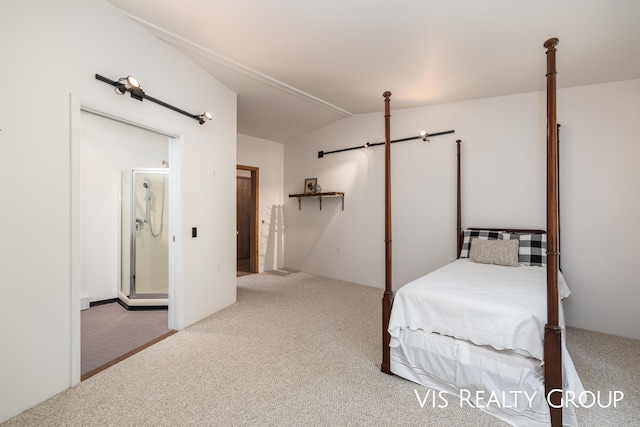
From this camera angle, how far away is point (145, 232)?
13.1 feet

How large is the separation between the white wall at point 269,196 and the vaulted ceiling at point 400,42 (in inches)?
77.9

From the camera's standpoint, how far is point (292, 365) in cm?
238

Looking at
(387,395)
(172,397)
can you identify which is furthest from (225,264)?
(387,395)

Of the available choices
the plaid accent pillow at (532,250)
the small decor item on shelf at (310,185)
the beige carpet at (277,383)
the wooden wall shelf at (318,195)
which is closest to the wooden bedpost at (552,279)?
the beige carpet at (277,383)

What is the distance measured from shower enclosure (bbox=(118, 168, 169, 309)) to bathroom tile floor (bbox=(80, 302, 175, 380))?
13.2 inches

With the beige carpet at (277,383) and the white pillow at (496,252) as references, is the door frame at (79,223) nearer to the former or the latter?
the beige carpet at (277,383)

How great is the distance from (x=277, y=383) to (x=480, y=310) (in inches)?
55.7

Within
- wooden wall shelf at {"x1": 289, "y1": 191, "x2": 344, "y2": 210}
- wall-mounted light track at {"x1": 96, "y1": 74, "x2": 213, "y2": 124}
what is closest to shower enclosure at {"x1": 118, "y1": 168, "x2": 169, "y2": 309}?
wall-mounted light track at {"x1": 96, "y1": 74, "x2": 213, "y2": 124}

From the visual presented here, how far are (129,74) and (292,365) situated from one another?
2651 mm

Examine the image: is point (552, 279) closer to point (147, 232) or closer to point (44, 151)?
point (44, 151)

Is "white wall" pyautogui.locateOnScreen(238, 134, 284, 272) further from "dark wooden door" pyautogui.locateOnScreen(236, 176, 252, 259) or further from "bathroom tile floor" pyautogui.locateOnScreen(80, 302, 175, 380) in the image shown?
"bathroom tile floor" pyautogui.locateOnScreen(80, 302, 175, 380)

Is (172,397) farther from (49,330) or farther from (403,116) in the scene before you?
(403,116)

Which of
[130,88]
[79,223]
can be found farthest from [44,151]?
[130,88]

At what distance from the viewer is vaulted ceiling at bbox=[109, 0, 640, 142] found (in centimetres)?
221
